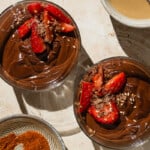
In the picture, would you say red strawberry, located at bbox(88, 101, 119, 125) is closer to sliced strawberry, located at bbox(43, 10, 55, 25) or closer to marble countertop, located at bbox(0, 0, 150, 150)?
marble countertop, located at bbox(0, 0, 150, 150)

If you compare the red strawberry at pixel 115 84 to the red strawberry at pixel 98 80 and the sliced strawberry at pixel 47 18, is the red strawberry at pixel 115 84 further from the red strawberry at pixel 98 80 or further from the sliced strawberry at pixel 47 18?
the sliced strawberry at pixel 47 18

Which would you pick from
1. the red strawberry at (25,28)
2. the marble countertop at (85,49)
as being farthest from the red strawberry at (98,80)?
the red strawberry at (25,28)

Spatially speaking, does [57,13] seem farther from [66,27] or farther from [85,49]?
[85,49]

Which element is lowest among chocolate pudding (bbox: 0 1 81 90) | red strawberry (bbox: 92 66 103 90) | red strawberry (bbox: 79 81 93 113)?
red strawberry (bbox: 79 81 93 113)

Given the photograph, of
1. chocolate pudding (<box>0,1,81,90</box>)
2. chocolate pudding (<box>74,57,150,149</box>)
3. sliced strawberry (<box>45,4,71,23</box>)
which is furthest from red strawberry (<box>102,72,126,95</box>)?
sliced strawberry (<box>45,4,71,23</box>)

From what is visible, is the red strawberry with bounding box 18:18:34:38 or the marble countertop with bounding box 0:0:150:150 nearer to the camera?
the red strawberry with bounding box 18:18:34:38

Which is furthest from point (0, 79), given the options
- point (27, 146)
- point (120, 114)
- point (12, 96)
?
point (120, 114)
